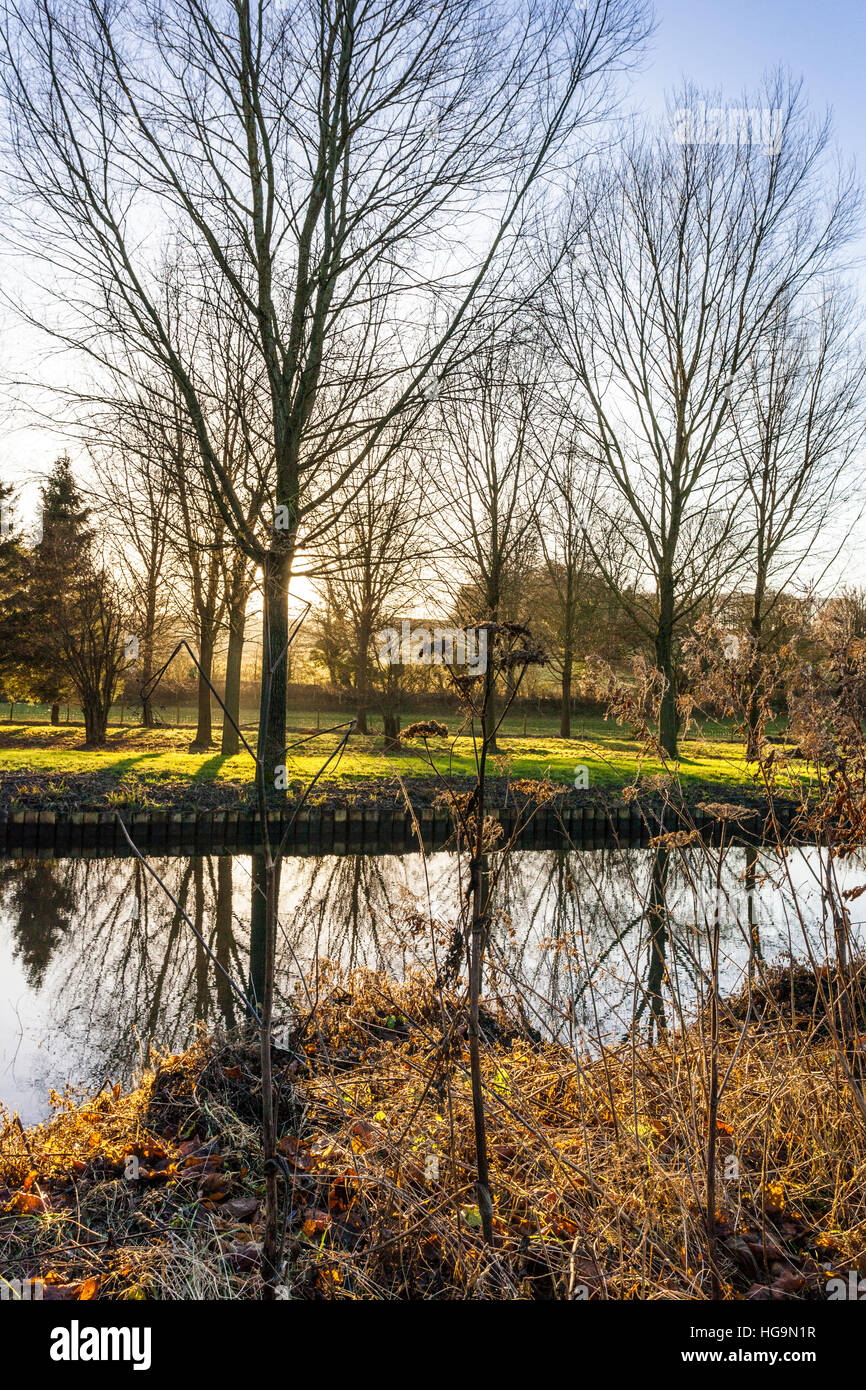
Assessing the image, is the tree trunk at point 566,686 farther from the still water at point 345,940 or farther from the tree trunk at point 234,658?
the still water at point 345,940

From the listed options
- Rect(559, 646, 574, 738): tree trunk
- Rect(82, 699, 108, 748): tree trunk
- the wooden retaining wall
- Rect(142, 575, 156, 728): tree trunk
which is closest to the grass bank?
Rect(82, 699, 108, 748): tree trunk

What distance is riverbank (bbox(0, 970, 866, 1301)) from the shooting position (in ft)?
6.91

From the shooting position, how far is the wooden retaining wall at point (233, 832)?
9305 millimetres

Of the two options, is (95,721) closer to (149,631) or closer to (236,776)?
(149,631)

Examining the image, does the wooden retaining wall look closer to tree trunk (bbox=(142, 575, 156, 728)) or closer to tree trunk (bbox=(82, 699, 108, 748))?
tree trunk (bbox=(82, 699, 108, 748))

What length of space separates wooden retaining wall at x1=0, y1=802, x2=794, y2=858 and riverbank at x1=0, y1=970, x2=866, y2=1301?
18.4ft

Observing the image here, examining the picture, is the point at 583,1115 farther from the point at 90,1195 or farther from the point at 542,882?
the point at 542,882

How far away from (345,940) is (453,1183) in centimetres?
347

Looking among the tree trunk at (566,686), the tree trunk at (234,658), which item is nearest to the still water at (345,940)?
the tree trunk at (234,658)

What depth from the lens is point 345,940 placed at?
5.81 meters

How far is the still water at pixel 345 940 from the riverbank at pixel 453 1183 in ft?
1.00

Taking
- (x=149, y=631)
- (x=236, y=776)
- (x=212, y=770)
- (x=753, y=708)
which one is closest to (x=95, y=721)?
(x=149, y=631)
